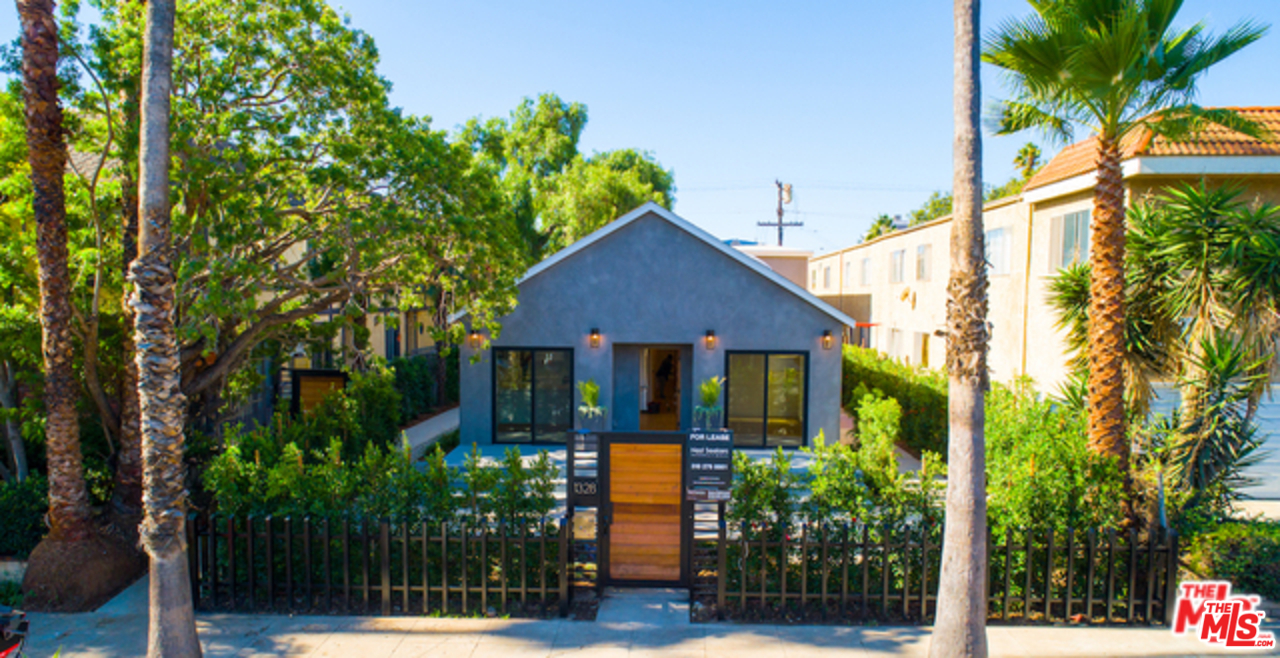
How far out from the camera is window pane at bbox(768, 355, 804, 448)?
15.6 metres

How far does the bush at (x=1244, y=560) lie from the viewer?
7.84 m

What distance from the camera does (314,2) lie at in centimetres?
973

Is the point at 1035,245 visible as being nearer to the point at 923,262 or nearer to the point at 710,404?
the point at 923,262

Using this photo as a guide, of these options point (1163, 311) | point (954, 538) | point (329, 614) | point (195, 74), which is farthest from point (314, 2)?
point (1163, 311)

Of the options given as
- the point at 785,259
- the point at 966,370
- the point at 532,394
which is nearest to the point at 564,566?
the point at 966,370

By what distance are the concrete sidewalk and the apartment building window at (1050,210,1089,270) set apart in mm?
7578

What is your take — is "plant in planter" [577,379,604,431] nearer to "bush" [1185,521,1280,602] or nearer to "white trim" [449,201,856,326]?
"white trim" [449,201,856,326]

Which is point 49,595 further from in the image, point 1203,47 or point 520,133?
point 520,133

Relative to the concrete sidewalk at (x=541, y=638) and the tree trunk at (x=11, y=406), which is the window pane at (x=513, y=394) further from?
the concrete sidewalk at (x=541, y=638)

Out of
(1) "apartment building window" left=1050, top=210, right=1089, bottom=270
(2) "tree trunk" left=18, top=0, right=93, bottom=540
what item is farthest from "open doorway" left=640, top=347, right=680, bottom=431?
(2) "tree trunk" left=18, top=0, right=93, bottom=540

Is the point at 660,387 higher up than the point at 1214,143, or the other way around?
the point at 1214,143

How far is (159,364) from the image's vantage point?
19.9 feet

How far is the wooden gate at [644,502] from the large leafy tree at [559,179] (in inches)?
749

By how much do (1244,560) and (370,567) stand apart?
9.82 metres
